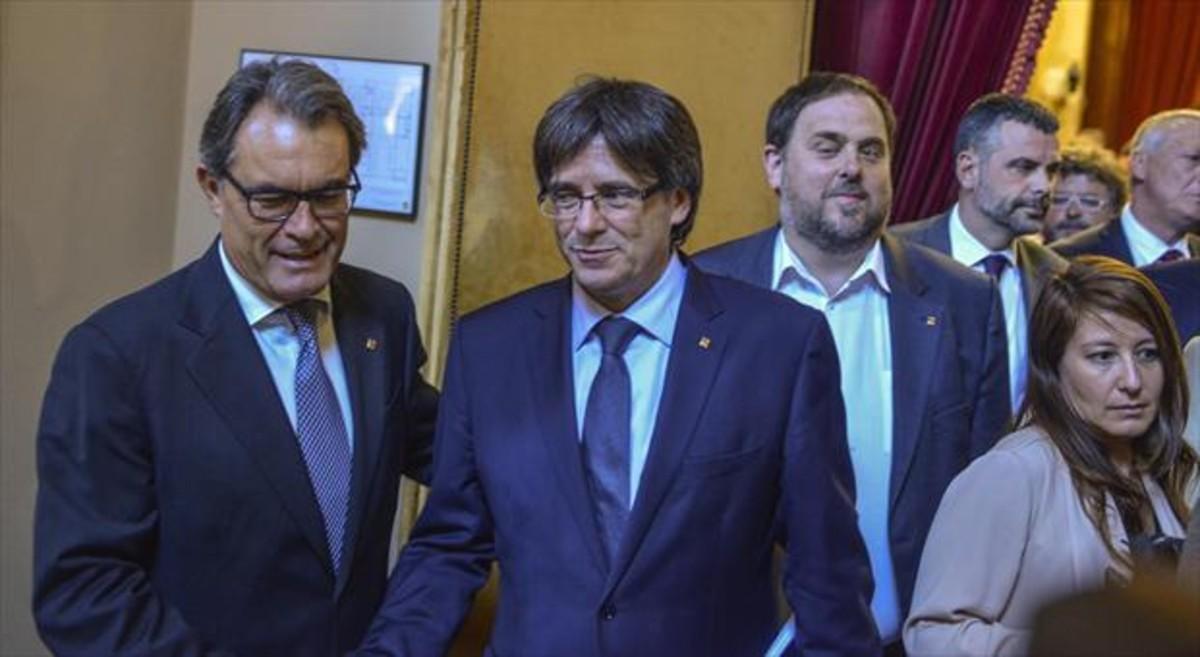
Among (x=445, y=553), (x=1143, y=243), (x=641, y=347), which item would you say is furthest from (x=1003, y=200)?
(x=445, y=553)

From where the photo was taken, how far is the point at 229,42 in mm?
4500

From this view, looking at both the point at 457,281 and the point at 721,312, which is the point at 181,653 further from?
the point at 457,281

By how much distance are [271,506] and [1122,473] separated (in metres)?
1.33

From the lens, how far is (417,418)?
2.79 metres

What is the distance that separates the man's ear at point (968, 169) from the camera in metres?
4.40

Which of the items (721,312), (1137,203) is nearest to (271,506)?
(721,312)

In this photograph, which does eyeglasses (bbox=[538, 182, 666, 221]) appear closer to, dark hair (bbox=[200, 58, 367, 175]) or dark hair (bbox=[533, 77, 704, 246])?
dark hair (bbox=[533, 77, 704, 246])

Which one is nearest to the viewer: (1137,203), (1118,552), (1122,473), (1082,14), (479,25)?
(1118,552)

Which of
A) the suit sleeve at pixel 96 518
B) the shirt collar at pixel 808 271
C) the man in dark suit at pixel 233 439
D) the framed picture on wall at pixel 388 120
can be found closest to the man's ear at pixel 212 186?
the man in dark suit at pixel 233 439

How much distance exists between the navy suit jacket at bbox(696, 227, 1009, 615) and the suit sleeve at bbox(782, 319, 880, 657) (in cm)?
71

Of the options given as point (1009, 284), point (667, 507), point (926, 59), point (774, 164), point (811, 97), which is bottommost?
point (667, 507)

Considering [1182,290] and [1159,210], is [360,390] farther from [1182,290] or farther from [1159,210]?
[1159,210]

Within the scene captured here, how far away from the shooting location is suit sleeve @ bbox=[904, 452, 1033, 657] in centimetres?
246

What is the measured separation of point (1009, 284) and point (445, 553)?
2226 millimetres
